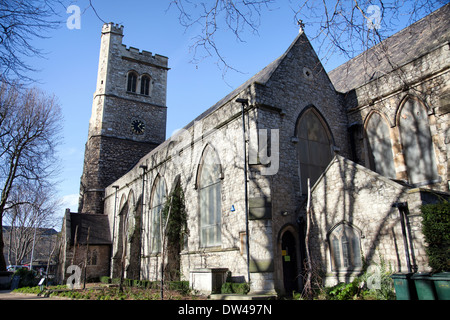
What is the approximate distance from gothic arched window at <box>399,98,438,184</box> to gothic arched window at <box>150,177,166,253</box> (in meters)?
11.9

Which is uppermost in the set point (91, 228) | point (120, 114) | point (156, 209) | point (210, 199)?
point (120, 114)

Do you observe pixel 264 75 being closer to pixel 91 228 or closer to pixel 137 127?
pixel 91 228

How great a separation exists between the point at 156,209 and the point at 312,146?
10285mm

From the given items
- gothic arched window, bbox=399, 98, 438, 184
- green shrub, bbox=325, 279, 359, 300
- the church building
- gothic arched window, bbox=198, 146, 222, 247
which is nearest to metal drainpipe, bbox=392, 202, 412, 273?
the church building

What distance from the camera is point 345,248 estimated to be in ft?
33.3

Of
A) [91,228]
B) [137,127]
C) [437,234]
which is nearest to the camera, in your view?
[437,234]

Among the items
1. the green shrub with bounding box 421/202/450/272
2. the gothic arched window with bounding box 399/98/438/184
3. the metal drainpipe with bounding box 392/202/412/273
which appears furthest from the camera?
the gothic arched window with bounding box 399/98/438/184

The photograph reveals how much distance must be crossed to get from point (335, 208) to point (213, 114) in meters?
6.72

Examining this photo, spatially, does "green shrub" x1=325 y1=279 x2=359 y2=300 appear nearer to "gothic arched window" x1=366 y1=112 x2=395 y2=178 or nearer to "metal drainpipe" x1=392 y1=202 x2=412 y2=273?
"metal drainpipe" x1=392 y1=202 x2=412 y2=273

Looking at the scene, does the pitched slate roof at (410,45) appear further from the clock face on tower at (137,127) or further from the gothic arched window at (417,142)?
the clock face on tower at (137,127)

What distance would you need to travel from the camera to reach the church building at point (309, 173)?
386 inches

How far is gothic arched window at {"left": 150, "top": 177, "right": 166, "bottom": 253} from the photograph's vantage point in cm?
1909

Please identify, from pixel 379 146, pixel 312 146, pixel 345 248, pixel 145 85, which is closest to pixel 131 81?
pixel 145 85
